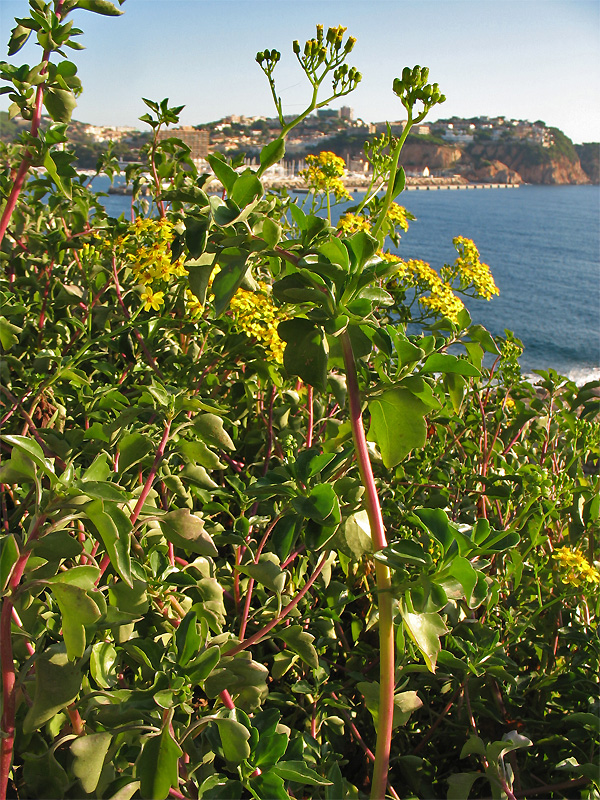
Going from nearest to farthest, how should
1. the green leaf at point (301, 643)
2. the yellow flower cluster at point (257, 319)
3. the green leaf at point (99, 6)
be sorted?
the green leaf at point (301, 643), the green leaf at point (99, 6), the yellow flower cluster at point (257, 319)

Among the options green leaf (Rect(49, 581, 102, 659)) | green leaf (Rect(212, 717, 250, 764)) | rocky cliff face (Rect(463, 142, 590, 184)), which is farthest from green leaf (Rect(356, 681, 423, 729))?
rocky cliff face (Rect(463, 142, 590, 184))

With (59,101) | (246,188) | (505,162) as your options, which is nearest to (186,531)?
(246,188)

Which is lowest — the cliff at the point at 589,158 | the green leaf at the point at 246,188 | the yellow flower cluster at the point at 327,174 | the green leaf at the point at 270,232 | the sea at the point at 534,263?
the sea at the point at 534,263

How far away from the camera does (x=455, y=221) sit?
2812 centimetres

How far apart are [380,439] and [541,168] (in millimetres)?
56601

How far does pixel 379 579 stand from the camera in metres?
0.69

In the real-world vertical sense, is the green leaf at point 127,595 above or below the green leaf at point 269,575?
above

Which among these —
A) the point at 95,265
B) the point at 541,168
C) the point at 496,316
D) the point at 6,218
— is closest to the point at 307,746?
the point at 6,218

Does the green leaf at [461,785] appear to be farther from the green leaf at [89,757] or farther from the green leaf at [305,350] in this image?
the green leaf at [305,350]

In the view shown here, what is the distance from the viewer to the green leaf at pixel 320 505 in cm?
60

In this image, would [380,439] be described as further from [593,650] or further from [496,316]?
[496,316]

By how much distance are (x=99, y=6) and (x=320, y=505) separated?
3.19 feet

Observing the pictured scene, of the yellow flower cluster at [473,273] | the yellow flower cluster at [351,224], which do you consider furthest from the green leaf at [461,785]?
the yellow flower cluster at [473,273]

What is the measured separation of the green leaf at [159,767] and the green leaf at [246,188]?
548 mm
